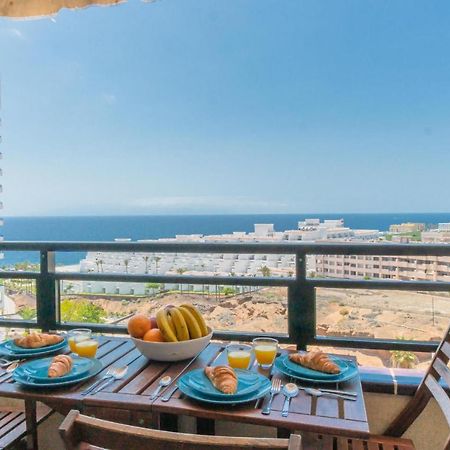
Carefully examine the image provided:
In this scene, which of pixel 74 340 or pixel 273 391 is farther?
pixel 74 340

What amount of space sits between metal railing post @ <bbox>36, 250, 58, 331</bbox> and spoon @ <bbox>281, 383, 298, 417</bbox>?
1.62 meters

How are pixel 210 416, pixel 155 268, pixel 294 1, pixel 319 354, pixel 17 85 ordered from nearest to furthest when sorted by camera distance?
pixel 210 416 < pixel 319 354 < pixel 155 268 < pixel 294 1 < pixel 17 85

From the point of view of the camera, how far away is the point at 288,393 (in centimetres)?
145

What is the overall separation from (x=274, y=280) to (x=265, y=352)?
1.99ft

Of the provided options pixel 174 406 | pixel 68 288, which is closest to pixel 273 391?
pixel 174 406

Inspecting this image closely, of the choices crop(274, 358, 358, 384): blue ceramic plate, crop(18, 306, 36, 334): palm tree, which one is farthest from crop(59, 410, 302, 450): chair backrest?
crop(18, 306, 36, 334): palm tree

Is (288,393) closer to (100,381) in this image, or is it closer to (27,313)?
(100,381)

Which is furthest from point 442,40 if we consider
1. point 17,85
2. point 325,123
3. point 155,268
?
point 155,268

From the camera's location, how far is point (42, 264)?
2.58m

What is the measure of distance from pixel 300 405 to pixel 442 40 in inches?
918

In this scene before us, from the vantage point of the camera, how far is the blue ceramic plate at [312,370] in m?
1.54

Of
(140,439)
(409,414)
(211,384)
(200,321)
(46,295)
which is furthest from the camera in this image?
(46,295)

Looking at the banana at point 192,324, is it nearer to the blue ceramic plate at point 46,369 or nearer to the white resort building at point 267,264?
the blue ceramic plate at point 46,369

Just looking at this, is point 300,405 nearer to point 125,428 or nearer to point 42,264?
Result: point 125,428
